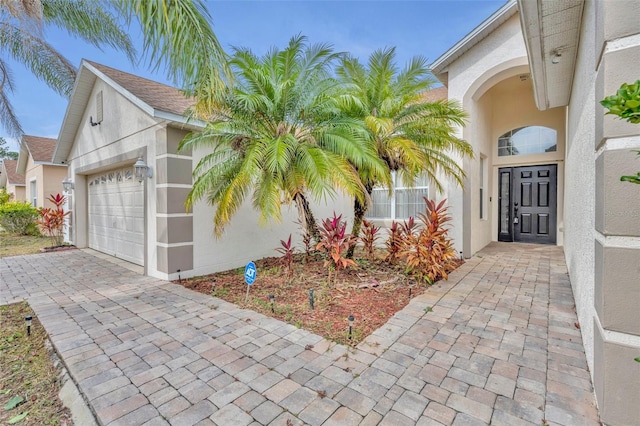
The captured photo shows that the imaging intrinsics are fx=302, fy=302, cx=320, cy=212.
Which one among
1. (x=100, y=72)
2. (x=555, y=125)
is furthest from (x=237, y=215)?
(x=555, y=125)

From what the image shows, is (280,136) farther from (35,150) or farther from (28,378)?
(35,150)

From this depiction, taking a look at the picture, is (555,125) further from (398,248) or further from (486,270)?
(398,248)

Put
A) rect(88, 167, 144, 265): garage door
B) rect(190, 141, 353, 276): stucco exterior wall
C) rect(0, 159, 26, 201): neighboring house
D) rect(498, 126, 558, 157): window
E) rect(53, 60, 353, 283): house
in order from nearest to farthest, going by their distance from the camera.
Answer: rect(53, 60, 353, 283): house < rect(190, 141, 353, 276): stucco exterior wall < rect(88, 167, 144, 265): garage door < rect(498, 126, 558, 157): window < rect(0, 159, 26, 201): neighboring house

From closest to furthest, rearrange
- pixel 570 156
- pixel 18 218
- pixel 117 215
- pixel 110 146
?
1. pixel 570 156
2. pixel 110 146
3. pixel 117 215
4. pixel 18 218

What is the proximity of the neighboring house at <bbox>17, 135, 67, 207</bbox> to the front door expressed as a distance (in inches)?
811

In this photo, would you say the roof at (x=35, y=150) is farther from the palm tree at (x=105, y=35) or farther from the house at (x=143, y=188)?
the house at (x=143, y=188)

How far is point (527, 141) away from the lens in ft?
33.2

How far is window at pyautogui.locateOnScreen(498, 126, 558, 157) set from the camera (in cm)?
974

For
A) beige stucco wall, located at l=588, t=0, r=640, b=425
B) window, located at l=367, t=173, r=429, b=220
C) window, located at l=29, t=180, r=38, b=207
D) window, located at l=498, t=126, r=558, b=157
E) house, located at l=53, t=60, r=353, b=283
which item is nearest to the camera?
beige stucco wall, located at l=588, t=0, r=640, b=425

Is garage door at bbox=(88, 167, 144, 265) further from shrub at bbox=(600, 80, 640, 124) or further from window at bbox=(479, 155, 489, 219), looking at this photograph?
window at bbox=(479, 155, 489, 219)

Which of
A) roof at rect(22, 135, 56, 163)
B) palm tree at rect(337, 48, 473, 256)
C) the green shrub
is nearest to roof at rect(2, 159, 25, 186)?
roof at rect(22, 135, 56, 163)

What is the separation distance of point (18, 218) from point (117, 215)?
9.86 meters

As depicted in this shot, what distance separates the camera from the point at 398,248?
23.4 ft

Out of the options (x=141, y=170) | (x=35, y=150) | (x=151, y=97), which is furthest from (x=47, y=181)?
(x=141, y=170)
